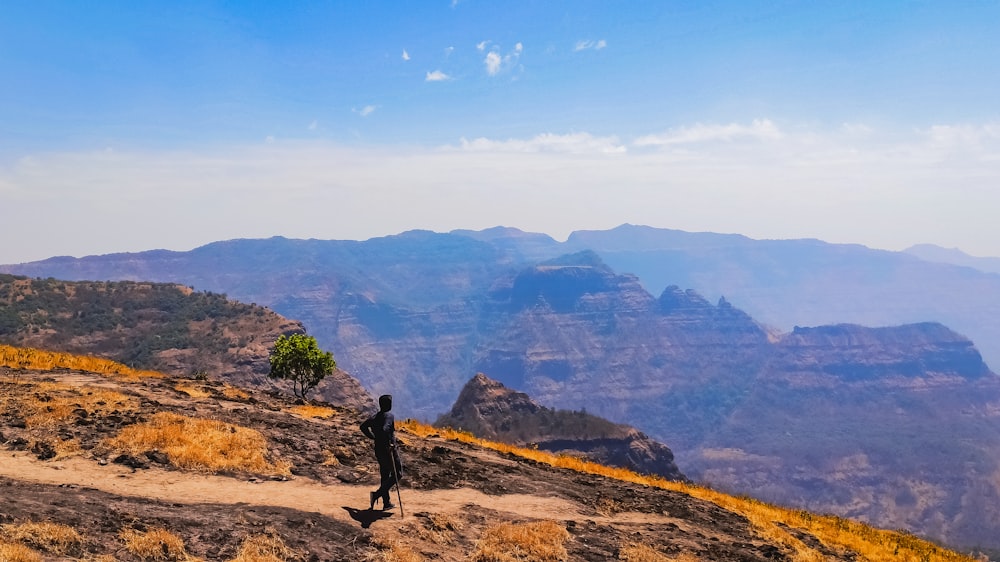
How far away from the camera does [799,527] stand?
2250cm

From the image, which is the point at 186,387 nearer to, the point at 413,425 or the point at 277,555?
the point at 413,425

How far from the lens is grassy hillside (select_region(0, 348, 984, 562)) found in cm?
1224

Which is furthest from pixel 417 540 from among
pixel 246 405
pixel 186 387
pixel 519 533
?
pixel 186 387

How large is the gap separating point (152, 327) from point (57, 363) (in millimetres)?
152642

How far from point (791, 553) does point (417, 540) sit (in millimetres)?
11493

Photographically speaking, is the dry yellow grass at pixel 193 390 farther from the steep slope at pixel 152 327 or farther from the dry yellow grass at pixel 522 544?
the steep slope at pixel 152 327

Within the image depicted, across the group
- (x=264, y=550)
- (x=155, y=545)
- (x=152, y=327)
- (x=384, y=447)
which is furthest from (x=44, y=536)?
(x=152, y=327)

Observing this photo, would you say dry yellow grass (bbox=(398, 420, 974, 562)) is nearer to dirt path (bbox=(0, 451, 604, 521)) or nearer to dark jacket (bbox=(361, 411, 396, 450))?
dirt path (bbox=(0, 451, 604, 521))

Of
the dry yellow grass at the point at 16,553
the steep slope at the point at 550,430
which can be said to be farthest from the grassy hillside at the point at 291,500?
the steep slope at the point at 550,430

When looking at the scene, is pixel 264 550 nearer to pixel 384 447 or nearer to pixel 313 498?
pixel 313 498

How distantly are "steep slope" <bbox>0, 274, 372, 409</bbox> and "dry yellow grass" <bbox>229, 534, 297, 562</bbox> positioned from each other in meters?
118

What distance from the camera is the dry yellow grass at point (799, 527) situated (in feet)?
66.5

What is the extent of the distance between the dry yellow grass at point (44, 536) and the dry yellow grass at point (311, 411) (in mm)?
14625

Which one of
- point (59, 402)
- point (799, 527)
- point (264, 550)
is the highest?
point (59, 402)
